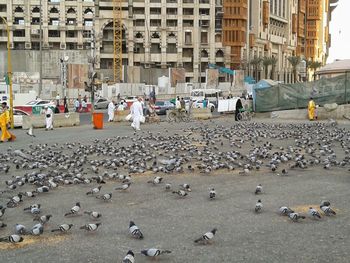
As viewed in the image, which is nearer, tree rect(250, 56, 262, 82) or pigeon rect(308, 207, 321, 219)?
pigeon rect(308, 207, 321, 219)

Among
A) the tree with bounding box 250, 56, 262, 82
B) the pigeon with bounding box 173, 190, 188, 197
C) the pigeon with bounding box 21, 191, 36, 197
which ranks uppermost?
the tree with bounding box 250, 56, 262, 82

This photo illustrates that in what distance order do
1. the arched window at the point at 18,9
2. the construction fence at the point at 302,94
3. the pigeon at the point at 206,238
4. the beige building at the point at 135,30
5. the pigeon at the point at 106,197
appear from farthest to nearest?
the beige building at the point at 135,30 → the arched window at the point at 18,9 → the construction fence at the point at 302,94 → the pigeon at the point at 106,197 → the pigeon at the point at 206,238

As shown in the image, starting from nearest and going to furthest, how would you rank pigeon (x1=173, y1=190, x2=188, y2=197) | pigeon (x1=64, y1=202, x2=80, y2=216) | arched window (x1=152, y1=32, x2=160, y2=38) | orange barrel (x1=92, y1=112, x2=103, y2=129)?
pigeon (x1=64, y1=202, x2=80, y2=216) → pigeon (x1=173, y1=190, x2=188, y2=197) → orange barrel (x1=92, y1=112, x2=103, y2=129) → arched window (x1=152, y1=32, x2=160, y2=38)

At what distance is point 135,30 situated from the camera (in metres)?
95.6

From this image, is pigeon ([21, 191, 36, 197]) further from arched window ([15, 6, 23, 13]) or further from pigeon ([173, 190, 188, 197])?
arched window ([15, 6, 23, 13])

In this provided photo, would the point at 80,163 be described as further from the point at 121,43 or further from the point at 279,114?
the point at 121,43

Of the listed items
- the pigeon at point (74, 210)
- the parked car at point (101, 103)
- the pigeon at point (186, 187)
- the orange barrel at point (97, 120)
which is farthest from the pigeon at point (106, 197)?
the parked car at point (101, 103)

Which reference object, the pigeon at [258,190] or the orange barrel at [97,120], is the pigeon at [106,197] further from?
the orange barrel at [97,120]

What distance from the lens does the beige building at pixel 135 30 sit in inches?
3612

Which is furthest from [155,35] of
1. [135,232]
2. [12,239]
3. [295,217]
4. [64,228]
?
[12,239]

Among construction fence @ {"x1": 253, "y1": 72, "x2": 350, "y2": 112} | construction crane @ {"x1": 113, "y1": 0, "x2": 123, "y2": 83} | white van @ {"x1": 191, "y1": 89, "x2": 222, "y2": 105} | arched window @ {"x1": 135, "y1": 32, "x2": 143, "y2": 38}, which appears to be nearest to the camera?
construction fence @ {"x1": 253, "y1": 72, "x2": 350, "y2": 112}

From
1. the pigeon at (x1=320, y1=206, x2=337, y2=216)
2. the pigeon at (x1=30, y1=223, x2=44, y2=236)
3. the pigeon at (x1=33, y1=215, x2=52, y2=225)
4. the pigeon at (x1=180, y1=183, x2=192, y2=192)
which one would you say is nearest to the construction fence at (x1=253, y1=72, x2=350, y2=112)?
the pigeon at (x1=180, y1=183, x2=192, y2=192)

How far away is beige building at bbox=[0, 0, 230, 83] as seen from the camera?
91750 millimetres

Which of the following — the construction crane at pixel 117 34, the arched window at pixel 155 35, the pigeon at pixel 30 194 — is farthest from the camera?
the arched window at pixel 155 35
